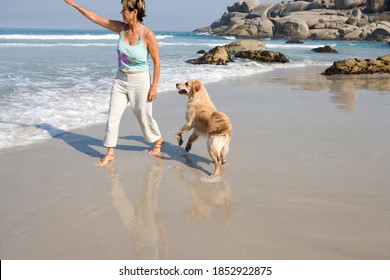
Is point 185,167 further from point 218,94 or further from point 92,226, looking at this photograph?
point 218,94

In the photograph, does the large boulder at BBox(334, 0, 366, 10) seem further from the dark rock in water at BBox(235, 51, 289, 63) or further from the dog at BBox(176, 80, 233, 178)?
the dog at BBox(176, 80, 233, 178)

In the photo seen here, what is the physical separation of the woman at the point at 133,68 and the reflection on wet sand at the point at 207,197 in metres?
1.05

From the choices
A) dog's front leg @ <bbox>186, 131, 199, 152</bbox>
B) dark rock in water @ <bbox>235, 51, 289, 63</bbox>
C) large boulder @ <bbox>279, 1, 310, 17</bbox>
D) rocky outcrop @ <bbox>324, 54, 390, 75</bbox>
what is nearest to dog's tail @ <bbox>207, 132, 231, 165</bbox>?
dog's front leg @ <bbox>186, 131, 199, 152</bbox>

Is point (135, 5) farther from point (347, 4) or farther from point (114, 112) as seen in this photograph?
point (347, 4)

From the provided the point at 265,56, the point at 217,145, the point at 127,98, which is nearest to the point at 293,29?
the point at 265,56

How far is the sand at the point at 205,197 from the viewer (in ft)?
9.70

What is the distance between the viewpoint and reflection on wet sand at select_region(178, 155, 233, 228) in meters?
3.47

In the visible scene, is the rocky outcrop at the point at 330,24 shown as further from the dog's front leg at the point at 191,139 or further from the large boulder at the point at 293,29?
the dog's front leg at the point at 191,139

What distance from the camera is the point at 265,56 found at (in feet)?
74.0

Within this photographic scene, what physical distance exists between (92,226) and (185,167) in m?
1.86

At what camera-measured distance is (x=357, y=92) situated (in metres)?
10.6

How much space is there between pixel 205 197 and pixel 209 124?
3.67ft

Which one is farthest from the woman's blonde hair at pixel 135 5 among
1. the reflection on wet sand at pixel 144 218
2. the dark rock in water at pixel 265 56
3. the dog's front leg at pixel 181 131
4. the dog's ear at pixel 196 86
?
the dark rock in water at pixel 265 56
